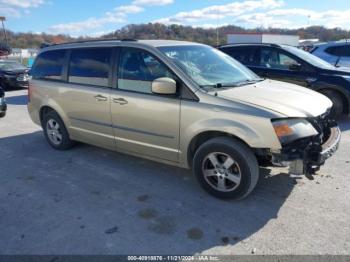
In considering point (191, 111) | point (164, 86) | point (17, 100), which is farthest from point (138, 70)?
point (17, 100)

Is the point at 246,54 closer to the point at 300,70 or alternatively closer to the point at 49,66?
the point at 300,70

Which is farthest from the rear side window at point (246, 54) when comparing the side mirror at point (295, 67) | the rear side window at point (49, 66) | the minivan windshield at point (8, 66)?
the minivan windshield at point (8, 66)

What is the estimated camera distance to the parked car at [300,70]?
7090mm

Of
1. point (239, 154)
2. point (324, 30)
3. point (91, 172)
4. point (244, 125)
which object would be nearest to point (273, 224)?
point (239, 154)

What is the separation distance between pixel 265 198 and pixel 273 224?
54 cm

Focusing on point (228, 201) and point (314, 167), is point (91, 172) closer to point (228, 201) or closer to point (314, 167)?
point (228, 201)

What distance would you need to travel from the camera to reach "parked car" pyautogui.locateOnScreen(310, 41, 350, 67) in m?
11.3

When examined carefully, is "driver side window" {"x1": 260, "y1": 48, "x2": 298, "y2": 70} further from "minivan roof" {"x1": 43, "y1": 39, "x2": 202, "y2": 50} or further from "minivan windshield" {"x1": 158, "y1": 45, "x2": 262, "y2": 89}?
"minivan roof" {"x1": 43, "y1": 39, "x2": 202, "y2": 50}

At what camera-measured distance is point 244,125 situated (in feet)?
11.1

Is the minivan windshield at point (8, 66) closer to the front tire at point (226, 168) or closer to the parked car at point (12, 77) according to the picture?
the parked car at point (12, 77)

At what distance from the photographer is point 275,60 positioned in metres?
7.68

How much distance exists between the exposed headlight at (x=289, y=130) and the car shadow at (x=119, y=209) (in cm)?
83

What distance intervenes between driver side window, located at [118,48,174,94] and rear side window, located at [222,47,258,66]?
4.42 metres

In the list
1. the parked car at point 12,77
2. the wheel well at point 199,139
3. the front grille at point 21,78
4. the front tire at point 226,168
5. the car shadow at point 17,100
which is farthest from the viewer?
the front grille at point 21,78
